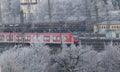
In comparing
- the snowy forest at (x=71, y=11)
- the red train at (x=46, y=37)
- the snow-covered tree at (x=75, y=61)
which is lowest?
the snow-covered tree at (x=75, y=61)

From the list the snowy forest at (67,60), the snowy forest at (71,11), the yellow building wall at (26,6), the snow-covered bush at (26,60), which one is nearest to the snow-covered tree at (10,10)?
the snowy forest at (71,11)

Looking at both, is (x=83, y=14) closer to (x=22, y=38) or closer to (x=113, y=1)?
(x=113, y=1)

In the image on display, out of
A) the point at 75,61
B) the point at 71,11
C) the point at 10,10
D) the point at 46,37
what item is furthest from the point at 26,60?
the point at 10,10

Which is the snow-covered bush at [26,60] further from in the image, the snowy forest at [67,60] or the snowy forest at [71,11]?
the snowy forest at [71,11]

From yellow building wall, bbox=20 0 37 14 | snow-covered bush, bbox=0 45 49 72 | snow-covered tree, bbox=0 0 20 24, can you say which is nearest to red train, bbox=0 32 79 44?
snow-covered bush, bbox=0 45 49 72

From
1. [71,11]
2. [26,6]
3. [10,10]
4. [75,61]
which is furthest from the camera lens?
[26,6]

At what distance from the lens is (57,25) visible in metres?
12.2

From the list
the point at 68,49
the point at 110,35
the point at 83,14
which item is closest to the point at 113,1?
the point at 83,14

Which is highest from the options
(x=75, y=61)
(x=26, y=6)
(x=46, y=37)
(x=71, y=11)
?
(x=26, y=6)

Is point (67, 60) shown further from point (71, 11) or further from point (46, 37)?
point (71, 11)

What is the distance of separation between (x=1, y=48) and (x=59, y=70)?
3051 mm

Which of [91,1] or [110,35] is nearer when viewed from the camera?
[110,35]

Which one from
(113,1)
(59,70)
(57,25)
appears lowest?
(59,70)

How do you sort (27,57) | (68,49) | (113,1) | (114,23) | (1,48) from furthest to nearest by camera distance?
(113,1)
(114,23)
(1,48)
(68,49)
(27,57)
